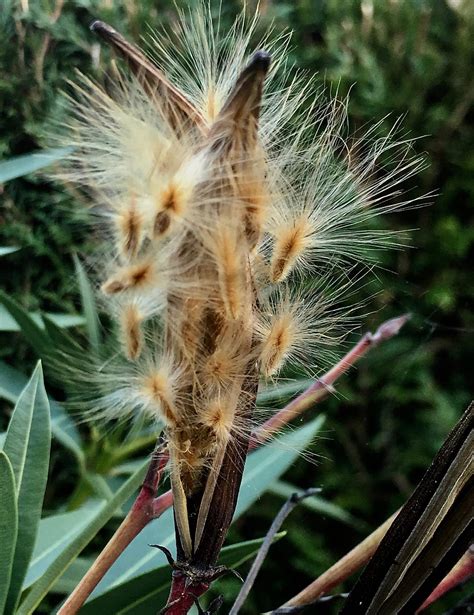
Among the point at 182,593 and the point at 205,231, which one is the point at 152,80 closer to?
the point at 205,231

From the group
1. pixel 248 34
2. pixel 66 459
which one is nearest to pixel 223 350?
pixel 248 34

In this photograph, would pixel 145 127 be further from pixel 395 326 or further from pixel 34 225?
pixel 34 225

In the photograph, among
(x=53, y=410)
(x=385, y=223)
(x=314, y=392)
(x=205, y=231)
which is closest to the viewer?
(x=205, y=231)

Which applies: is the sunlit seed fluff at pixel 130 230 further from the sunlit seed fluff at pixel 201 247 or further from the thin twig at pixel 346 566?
the thin twig at pixel 346 566

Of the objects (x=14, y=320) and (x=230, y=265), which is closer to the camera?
(x=230, y=265)

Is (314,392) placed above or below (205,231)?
below

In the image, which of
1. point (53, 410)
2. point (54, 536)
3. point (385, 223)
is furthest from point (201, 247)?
point (385, 223)
